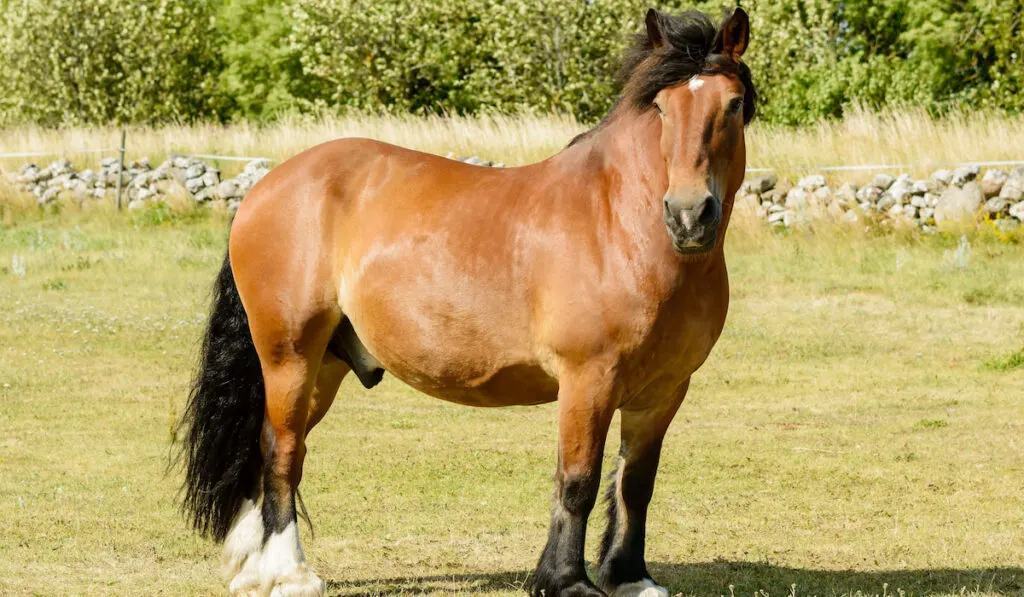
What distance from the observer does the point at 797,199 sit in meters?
16.8

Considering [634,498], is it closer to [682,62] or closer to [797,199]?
[682,62]

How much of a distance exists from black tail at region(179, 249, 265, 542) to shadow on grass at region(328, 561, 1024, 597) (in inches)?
25.7

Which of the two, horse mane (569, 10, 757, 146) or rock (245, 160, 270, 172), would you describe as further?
rock (245, 160, 270, 172)

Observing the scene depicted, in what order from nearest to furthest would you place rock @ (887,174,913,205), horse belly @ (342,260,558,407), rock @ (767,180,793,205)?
1. horse belly @ (342,260,558,407)
2. rock @ (887,174,913,205)
3. rock @ (767,180,793,205)

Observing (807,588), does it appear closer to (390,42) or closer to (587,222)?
(587,222)

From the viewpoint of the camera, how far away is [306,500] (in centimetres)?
734

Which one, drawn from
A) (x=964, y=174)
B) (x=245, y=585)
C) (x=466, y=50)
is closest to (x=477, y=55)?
(x=466, y=50)

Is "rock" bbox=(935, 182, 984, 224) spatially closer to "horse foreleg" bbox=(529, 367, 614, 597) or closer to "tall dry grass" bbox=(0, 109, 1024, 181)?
"tall dry grass" bbox=(0, 109, 1024, 181)

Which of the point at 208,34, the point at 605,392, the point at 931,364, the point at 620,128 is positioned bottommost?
the point at 208,34

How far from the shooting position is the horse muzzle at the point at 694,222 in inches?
167

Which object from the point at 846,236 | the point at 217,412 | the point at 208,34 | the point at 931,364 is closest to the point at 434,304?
the point at 217,412

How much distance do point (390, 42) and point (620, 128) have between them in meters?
30.2

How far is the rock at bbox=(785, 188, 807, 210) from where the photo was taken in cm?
1670

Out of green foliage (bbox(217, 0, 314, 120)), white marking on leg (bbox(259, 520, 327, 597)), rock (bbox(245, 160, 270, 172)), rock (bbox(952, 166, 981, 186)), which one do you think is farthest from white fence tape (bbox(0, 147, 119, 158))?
white marking on leg (bbox(259, 520, 327, 597))
